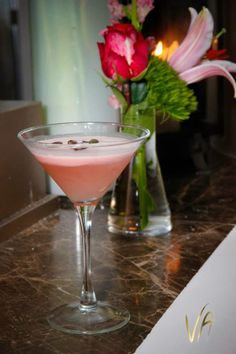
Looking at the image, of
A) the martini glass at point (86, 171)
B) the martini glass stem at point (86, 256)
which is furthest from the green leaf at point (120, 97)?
the martini glass stem at point (86, 256)

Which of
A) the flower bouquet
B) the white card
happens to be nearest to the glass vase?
the flower bouquet

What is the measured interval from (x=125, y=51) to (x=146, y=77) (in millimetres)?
62

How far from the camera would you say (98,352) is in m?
0.83

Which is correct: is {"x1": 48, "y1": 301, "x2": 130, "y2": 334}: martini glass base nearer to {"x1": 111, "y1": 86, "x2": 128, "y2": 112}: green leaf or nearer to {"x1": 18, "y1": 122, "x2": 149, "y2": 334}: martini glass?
{"x1": 18, "y1": 122, "x2": 149, "y2": 334}: martini glass

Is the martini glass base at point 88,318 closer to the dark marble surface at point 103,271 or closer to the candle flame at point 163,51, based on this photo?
the dark marble surface at point 103,271

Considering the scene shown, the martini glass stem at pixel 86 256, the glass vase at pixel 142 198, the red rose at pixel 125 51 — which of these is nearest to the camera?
the martini glass stem at pixel 86 256

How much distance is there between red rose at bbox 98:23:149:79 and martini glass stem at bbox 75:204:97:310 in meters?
0.25

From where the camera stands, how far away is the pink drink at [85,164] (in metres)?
0.86

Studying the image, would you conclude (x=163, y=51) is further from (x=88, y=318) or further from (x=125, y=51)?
(x=88, y=318)

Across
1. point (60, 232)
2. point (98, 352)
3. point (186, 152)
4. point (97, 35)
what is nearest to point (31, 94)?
point (97, 35)

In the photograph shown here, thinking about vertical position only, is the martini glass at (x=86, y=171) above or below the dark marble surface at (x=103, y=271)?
above

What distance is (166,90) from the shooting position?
1.14 m

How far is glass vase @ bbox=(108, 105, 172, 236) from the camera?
1199 millimetres

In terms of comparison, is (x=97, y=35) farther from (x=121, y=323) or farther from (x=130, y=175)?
(x=121, y=323)
